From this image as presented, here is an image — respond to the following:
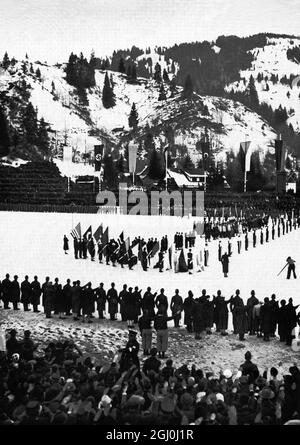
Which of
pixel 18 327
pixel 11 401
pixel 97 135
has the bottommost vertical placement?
pixel 18 327

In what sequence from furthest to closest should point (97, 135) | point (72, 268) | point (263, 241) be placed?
point (97, 135)
point (263, 241)
point (72, 268)

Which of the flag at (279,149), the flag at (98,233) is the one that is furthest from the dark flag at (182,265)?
the flag at (279,149)

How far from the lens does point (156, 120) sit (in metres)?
174

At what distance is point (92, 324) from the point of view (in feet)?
53.7

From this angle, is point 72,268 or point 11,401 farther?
point 72,268

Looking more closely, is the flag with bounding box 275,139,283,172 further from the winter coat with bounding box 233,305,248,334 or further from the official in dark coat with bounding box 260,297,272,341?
the official in dark coat with bounding box 260,297,272,341

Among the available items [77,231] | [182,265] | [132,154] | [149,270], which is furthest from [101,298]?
[132,154]

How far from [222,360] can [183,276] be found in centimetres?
1002

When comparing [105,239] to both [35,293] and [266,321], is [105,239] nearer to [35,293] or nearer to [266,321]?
[35,293]

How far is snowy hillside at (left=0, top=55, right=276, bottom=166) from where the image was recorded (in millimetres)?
156375

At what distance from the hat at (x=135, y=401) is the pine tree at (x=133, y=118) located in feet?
582

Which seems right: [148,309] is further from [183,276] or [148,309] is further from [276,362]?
[183,276]

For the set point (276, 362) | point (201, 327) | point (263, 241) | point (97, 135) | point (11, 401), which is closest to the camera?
point (11, 401)
